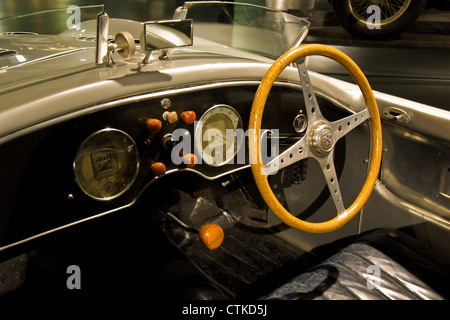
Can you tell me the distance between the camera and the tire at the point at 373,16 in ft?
11.9

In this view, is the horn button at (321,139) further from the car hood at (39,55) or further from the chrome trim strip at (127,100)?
the car hood at (39,55)

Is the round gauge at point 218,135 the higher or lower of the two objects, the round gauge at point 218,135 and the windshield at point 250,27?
the lower

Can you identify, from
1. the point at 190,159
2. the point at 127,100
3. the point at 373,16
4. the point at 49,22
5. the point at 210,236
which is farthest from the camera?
the point at 373,16

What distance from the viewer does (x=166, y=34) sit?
3.88 ft

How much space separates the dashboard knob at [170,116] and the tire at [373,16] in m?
3.04

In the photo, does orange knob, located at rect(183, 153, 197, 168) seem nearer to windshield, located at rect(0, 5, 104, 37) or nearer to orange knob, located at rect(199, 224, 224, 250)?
orange knob, located at rect(199, 224, 224, 250)

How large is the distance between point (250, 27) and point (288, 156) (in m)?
0.94

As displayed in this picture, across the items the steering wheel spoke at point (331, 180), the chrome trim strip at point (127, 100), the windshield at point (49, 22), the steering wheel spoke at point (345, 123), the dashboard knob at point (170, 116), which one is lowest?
the steering wheel spoke at point (331, 180)

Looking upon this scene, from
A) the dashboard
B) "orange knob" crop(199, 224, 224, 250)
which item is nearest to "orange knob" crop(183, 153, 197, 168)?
the dashboard

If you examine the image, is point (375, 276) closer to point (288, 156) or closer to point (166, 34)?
point (288, 156)

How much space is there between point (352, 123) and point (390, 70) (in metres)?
2.63

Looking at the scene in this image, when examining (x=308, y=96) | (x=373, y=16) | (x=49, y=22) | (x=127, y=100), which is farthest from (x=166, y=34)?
(x=373, y=16)

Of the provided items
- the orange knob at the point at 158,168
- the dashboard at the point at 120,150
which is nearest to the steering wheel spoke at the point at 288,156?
the dashboard at the point at 120,150

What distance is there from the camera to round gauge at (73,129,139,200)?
1.16 m
